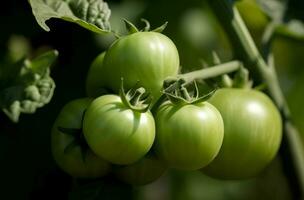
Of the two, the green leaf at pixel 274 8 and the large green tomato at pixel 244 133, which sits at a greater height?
the large green tomato at pixel 244 133

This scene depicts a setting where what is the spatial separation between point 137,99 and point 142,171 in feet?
0.52

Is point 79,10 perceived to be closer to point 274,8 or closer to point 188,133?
point 188,133

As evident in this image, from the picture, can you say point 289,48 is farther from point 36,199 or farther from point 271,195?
point 36,199

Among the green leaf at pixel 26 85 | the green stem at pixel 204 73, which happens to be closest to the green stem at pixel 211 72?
the green stem at pixel 204 73

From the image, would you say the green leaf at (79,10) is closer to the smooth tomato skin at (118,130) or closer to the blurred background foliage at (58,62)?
the smooth tomato skin at (118,130)

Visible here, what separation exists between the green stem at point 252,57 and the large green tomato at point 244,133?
0.40 ft

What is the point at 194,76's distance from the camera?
3.90ft

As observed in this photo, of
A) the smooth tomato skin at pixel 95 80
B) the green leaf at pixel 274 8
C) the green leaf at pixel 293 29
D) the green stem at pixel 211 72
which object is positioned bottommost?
the green leaf at pixel 293 29

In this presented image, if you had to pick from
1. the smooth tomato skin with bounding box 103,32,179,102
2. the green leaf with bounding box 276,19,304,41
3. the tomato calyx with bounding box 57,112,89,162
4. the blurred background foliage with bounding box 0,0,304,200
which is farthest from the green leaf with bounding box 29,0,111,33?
the green leaf with bounding box 276,19,304,41

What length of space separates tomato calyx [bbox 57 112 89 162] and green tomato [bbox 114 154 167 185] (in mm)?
76

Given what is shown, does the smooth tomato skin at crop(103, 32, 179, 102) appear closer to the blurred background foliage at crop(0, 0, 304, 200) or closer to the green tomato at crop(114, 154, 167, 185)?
the green tomato at crop(114, 154, 167, 185)

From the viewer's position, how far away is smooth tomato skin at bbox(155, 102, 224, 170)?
1081 mm

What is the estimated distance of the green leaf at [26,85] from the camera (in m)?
1.24

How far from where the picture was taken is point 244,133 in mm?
1237
